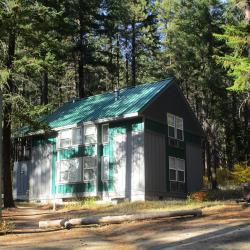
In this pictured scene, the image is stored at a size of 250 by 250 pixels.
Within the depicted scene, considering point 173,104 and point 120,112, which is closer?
point 120,112

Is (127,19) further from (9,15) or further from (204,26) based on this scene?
(9,15)

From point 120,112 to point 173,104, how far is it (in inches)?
178

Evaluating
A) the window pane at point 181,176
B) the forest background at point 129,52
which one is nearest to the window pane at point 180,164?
the window pane at point 181,176

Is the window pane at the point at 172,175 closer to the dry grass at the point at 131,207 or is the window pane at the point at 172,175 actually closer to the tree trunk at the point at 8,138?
the dry grass at the point at 131,207

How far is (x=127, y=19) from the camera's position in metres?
46.7

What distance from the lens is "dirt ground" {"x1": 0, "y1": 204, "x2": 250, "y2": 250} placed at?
494 inches

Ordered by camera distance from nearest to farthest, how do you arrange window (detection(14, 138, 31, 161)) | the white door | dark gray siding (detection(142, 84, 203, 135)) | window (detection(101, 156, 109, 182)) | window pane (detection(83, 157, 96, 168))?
1. the white door
2. window (detection(101, 156, 109, 182))
3. dark gray siding (detection(142, 84, 203, 135))
4. window pane (detection(83, 157, 96, 168))
5. window (detection(14, 138, 31, 161))

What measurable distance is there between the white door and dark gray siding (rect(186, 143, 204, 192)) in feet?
19.0

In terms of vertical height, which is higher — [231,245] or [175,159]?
[175,159]

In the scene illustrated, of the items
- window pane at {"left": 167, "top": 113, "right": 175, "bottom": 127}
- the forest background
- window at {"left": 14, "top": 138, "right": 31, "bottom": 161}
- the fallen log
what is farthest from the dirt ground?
window at {"left": 14, "top": 138, "right": 31, "bottom": 161}

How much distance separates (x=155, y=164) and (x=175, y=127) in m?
3.97

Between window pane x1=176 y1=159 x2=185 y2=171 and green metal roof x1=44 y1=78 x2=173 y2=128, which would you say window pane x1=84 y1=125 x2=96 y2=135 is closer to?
green metal roof x1=44 y1=78 x2=173 y2=128

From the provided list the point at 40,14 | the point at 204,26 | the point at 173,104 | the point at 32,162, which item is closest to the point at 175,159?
the point at 173,104

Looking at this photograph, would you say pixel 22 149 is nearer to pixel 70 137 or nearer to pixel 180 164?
pixel 70 137
